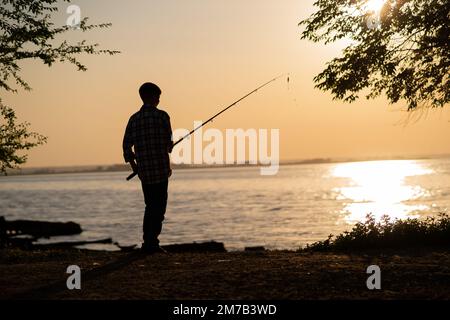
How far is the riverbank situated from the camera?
7.07 m

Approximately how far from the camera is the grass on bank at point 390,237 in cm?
1236

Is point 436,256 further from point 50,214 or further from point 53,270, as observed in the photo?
point 50,214

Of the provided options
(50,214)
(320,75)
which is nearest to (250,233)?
(320,75)

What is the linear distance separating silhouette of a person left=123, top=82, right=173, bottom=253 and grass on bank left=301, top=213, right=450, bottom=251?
167 inches

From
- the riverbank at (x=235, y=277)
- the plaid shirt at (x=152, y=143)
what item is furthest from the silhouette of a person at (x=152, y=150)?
the riverbank at (x=235, y=277)

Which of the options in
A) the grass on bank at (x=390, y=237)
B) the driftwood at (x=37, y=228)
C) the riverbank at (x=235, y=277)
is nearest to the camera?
the riverbank at (x=235, y=277)

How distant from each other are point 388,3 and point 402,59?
1517 mm

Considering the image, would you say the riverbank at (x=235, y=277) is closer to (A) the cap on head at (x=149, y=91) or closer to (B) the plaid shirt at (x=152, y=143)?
(B) the plaid shirt at (x=152, y=143)

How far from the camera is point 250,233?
4616 centimetres

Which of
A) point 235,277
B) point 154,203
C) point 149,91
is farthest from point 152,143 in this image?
point 235,277

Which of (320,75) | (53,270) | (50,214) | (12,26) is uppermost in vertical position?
(12,26)

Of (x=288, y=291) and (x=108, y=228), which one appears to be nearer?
(x=288, y=291)

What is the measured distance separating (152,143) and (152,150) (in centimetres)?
12

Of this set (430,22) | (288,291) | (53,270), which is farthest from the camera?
(430,22)
